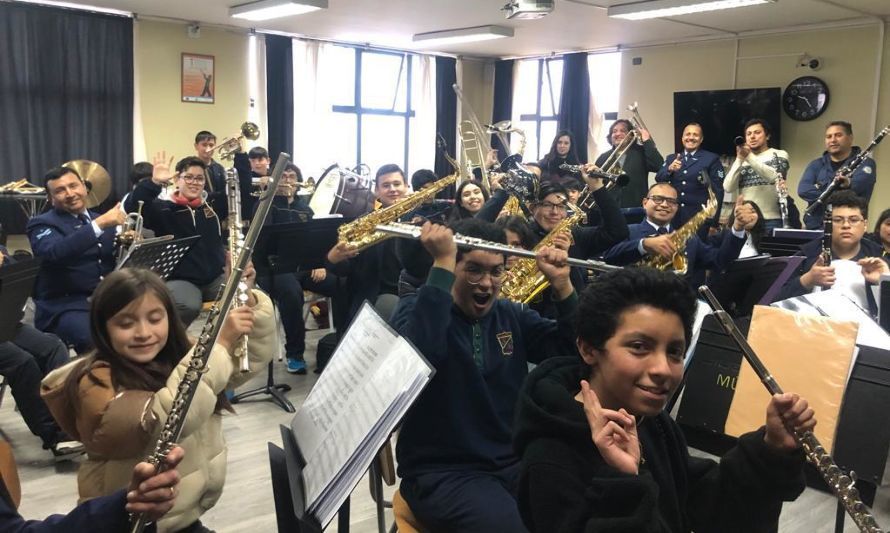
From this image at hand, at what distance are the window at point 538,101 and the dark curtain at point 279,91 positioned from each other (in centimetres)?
305

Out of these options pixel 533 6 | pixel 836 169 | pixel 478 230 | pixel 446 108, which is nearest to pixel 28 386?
pixel 478 230

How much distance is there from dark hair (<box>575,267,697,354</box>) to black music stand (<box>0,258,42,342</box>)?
220cm

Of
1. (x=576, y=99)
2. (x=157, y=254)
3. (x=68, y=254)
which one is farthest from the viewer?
(x=576, y=99)

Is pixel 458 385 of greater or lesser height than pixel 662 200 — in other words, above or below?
below

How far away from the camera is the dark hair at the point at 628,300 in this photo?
1.34m

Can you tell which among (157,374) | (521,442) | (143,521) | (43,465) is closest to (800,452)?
(521,442)

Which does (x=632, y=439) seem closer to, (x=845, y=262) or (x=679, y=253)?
(x=679, y=253)

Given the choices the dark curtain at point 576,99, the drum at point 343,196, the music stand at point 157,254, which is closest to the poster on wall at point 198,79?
the drum at point 343,196

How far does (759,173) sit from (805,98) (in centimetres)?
164

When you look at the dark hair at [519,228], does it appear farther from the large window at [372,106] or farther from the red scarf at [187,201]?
the large window at [372,106]

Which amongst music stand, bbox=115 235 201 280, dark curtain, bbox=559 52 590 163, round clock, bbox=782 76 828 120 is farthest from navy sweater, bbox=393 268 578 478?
dark curtain, bbox=559 52 590 163

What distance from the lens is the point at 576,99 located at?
29.7 ft

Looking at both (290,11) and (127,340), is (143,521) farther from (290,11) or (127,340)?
(290,11)

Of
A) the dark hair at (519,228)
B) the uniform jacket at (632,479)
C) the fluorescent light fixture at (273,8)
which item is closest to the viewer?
the uniform jacket at (632,479)
